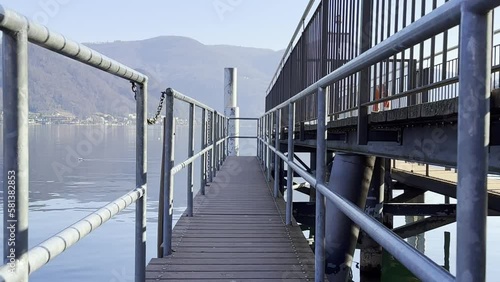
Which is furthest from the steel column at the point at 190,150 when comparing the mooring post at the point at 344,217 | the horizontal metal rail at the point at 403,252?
the horizontal metal rail at the point at 403,252

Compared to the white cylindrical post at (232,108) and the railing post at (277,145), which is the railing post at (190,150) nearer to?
the railing post at (277,145)

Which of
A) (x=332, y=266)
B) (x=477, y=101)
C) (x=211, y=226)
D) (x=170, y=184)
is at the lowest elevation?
(x=332, y=266)

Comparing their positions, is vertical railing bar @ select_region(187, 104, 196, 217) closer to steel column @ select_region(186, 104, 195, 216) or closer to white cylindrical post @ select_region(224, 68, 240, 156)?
steel column @ select_region(186, 104, 195, 216)

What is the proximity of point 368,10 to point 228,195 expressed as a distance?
3.16 m

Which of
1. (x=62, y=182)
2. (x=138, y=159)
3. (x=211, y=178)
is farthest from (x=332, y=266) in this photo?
(x=62, y=182)

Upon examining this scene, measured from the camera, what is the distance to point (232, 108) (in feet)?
53.3

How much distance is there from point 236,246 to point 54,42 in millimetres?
2731

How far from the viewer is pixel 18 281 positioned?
985mm

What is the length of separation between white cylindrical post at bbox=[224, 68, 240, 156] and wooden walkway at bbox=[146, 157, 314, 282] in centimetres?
997

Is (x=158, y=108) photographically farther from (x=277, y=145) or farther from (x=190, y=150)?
(x=277, y=145)

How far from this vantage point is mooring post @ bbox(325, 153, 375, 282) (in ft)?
14.8

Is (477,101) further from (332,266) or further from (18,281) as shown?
(332,266)

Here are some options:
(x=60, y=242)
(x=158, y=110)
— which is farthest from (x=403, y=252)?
(x=158, y=110)

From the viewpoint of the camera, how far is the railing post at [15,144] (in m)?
0.95
